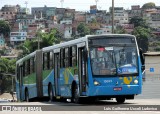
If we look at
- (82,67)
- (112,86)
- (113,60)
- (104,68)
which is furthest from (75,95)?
(113,60)

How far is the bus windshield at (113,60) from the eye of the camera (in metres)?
25.7

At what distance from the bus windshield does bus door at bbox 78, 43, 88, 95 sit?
0.41 m

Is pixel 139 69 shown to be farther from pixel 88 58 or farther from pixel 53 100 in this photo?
pixel 53 100

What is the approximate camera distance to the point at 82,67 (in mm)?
26453

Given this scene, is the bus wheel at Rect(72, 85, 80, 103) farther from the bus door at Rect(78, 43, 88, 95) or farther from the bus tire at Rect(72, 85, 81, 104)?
the bus door at Rect(78, 43, 88, 95)

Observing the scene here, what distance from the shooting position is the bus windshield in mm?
25688

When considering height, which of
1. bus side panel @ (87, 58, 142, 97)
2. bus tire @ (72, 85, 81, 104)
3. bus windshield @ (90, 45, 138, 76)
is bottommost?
bus tire @ (72, 85, 81, 104)

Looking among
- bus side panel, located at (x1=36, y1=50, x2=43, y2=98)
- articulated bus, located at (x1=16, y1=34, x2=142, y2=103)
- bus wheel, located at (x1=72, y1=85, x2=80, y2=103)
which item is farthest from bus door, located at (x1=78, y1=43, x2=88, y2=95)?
bus side panel, located at (x1=36, y1=50, x2=43, y2=98)

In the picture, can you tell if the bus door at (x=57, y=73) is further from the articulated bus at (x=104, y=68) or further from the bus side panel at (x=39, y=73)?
the bus side panel at (x=39, y=73)

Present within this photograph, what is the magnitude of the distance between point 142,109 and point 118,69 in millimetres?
2999

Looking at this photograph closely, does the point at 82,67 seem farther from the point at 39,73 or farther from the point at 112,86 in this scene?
the point at 39,73

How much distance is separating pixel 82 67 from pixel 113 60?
1481 mm

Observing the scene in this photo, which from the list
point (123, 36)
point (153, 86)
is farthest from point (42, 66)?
point (153, 86)

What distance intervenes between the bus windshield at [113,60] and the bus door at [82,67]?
41 centimetres
